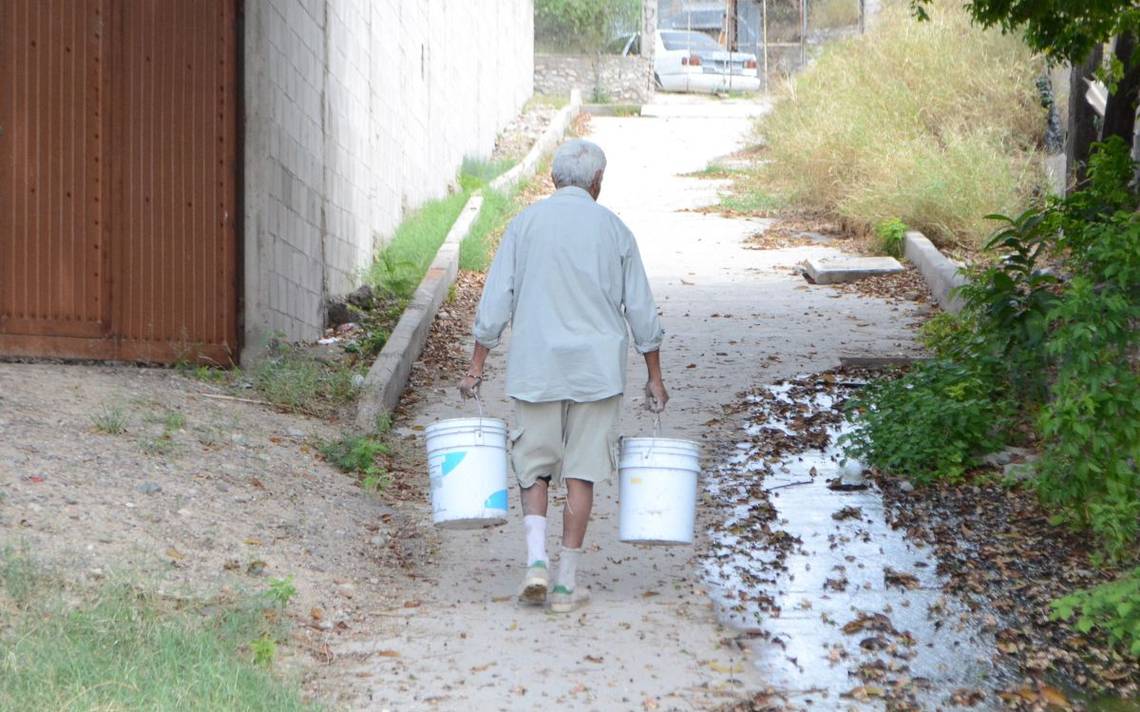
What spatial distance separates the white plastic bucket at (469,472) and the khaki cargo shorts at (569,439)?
132 millimetres

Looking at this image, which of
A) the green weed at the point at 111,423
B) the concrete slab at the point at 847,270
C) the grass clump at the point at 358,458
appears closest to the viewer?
the green weed at the point at 111,423

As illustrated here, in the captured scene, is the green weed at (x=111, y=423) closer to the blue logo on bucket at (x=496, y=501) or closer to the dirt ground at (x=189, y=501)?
the dirt ground at (x=189, y=501)

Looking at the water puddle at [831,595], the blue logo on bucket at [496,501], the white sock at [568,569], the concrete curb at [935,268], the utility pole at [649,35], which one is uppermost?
the utility pole at [649,35]

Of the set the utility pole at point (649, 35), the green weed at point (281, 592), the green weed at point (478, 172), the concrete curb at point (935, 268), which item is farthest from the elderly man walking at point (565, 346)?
the utility pole at point (649, 35)

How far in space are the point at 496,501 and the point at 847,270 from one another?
345 inches

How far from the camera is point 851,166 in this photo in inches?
672

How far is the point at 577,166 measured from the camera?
5.66 meters

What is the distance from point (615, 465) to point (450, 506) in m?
0.67

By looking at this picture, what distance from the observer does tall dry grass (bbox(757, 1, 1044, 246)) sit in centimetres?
1453

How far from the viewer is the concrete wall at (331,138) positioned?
370 inches

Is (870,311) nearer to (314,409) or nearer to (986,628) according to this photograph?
(314,409)

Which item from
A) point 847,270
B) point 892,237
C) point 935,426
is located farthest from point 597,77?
point 935,426

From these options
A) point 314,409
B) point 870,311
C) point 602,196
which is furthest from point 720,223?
point 314,409

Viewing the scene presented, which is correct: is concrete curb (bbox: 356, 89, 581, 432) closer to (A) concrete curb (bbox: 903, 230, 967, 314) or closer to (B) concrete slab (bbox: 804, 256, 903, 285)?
(B) concrete slab (bbox: 804, 256, 903, 285)
